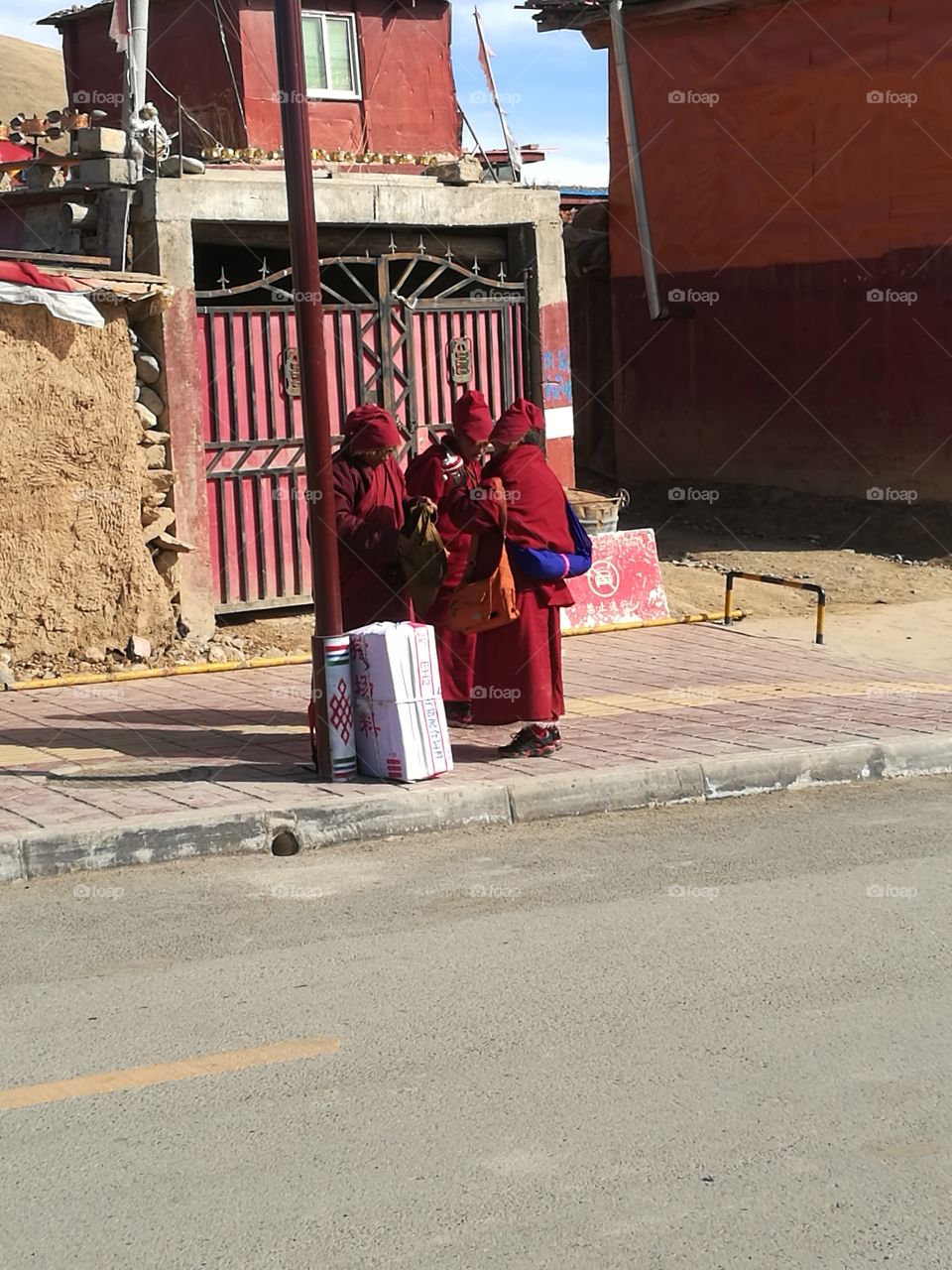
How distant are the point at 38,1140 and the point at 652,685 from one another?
7.12m

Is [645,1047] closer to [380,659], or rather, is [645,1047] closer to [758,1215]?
[758,1215]

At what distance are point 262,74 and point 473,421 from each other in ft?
36.0

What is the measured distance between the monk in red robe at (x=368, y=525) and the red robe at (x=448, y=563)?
0.23 m

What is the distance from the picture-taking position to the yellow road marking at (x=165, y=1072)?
14.9 feet

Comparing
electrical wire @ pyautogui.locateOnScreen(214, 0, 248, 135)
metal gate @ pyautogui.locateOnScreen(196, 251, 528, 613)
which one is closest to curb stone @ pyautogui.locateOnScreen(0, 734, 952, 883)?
metal gate @ pyautogui.locateOnScreen(196, 251, 528, 613)

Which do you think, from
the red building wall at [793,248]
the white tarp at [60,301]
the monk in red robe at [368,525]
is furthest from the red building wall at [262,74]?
the monk in red robe at [368,525]

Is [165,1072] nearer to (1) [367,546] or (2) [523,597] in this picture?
(2) [523,597]

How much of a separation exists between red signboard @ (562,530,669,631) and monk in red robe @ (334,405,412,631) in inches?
160

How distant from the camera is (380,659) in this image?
802 centimetres

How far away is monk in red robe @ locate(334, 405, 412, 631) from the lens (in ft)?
29.1

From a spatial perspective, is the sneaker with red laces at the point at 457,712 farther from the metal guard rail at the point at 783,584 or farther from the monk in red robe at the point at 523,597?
the metal guard rail at the point at 783,584

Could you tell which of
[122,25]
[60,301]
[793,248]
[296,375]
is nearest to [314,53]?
[793,248]

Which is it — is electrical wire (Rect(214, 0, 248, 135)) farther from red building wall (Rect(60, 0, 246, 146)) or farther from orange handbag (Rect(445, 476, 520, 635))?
orange handbag (Rect(445, 476, 520, 635))

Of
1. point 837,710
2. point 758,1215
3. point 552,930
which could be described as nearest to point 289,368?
point 837,710
